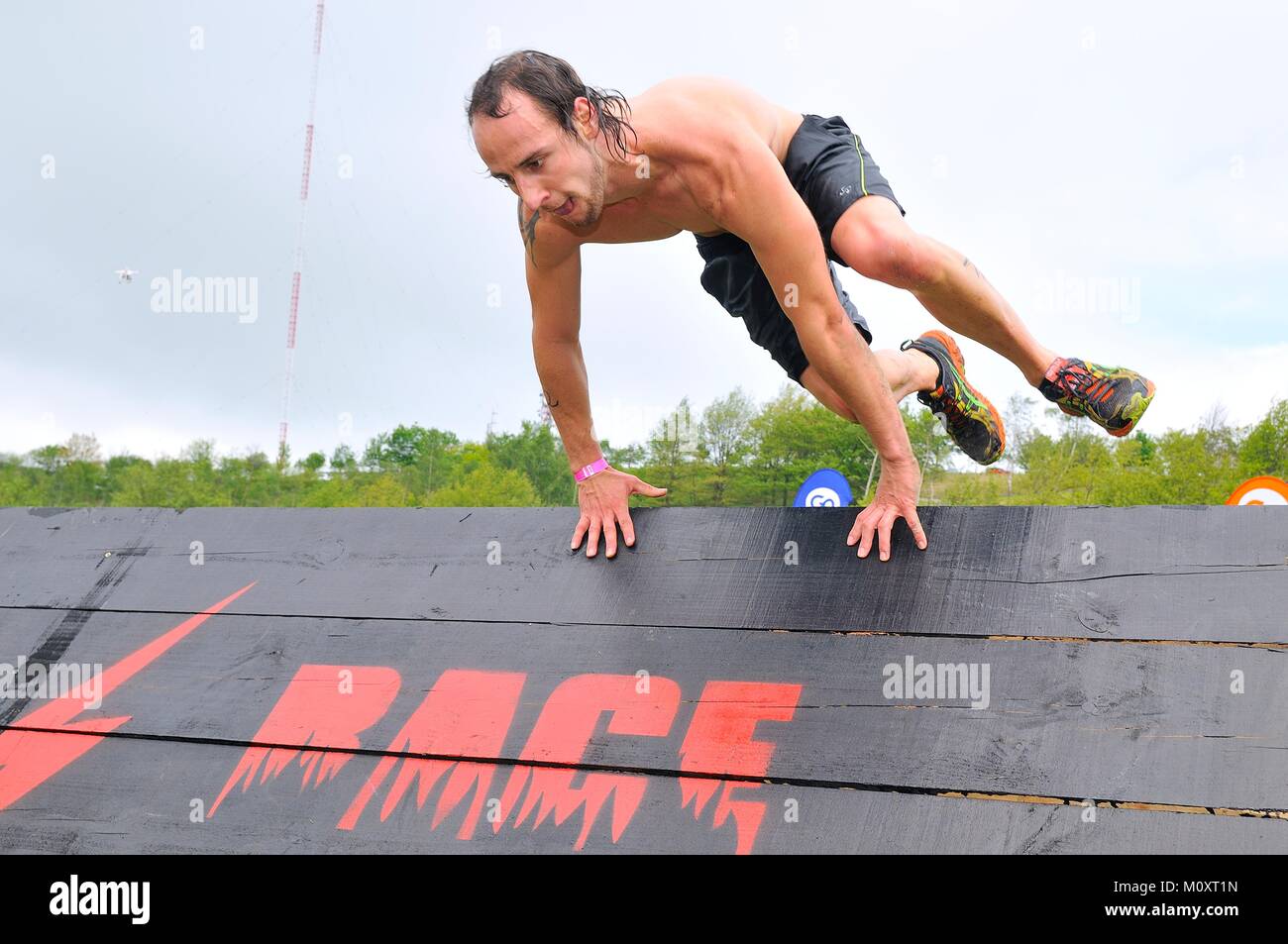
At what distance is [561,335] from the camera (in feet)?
7.93

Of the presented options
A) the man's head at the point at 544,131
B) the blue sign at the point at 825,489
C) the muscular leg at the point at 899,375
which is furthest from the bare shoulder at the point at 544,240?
the blue sign at the point at 825,489

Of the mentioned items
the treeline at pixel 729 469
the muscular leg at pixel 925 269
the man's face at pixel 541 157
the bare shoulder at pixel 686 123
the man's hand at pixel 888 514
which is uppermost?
the bare shoulder at pixel 686 123

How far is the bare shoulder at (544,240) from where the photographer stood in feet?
7.36

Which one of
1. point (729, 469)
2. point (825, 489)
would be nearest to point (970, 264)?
point (825, 489)

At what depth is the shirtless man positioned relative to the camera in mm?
1975

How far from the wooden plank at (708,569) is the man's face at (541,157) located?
72 centimetres

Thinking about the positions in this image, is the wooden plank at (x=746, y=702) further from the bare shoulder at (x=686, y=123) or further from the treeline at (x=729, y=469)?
the treeline at (x=729, y=469)

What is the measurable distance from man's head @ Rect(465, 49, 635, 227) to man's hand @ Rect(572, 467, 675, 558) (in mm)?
609

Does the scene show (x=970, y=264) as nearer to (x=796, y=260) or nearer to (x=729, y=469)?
(x=796, y=260)

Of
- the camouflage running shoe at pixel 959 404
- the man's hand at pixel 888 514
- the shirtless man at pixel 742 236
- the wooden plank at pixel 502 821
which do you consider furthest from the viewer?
the camouflage running shoe at pixel 959 404

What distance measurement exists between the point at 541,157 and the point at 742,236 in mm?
468
